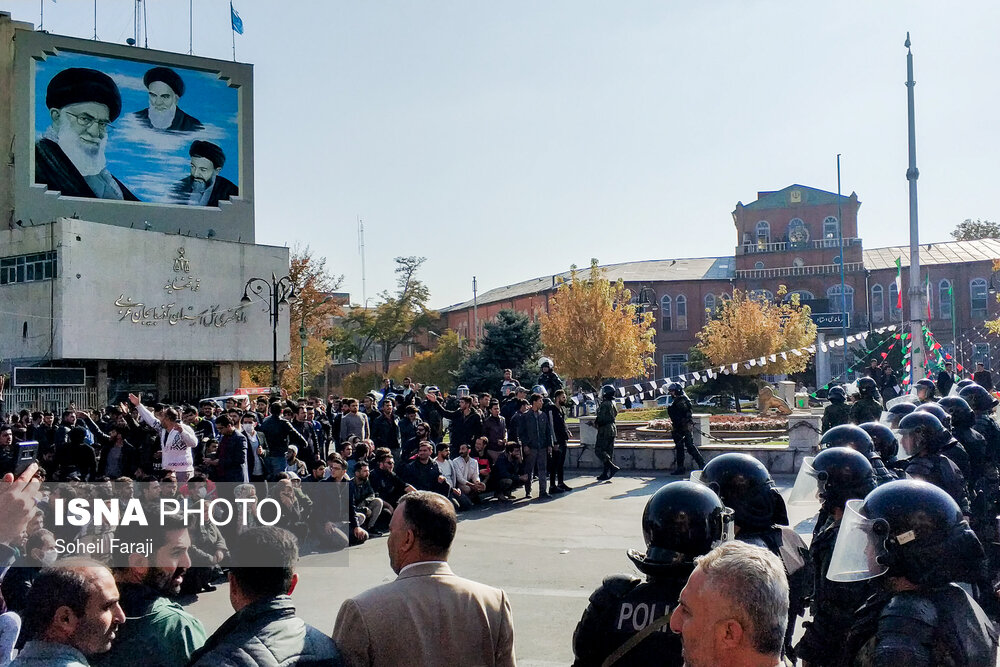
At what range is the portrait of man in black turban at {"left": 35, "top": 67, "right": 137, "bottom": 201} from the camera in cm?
4322

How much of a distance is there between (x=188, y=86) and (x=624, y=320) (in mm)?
26383

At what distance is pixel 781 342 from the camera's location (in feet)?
151

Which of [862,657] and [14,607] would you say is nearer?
[862,657]

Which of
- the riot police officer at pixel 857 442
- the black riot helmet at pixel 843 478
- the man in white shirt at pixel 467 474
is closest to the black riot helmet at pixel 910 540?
the black riot helmet at pixel 843 478

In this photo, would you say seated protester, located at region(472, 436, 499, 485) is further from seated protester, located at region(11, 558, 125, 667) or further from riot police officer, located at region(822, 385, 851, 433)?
seated protester, located at region(11, 558, 125, 667)

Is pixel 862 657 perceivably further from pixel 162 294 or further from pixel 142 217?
pixel 142 217

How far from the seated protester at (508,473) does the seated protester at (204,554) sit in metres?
5.69

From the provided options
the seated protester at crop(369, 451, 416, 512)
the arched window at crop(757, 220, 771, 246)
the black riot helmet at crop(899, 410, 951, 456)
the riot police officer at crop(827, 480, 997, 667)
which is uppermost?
the arched window at crop(757, 220, 771, 246)

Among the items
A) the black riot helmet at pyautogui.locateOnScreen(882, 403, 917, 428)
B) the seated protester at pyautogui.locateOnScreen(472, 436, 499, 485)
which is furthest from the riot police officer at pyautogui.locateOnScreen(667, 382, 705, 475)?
the black riot helmet at pyautogui.locateOnScreen(882, 403, 917, 428)

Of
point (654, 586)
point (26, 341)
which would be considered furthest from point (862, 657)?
point (26, 341)

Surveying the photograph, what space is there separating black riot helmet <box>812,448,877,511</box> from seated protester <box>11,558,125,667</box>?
3.40 metres

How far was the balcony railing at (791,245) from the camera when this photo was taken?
2625 inches

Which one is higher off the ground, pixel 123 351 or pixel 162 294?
pixel 162 294

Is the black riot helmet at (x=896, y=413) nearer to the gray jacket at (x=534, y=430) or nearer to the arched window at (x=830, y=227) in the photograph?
the gray jacket at (x=534, y=430)
